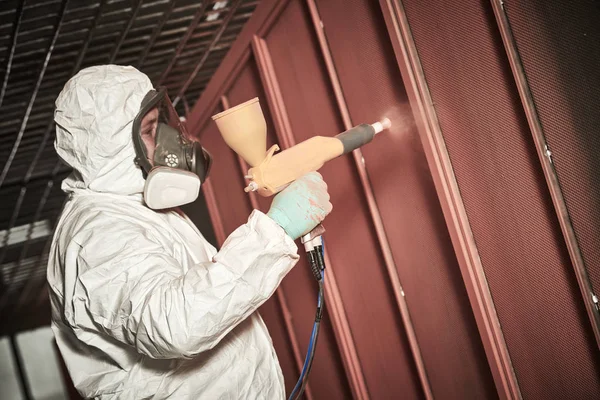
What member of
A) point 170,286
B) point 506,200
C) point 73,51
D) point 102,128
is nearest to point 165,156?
point 102,128

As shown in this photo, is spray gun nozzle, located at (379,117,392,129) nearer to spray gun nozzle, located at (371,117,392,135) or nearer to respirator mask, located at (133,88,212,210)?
spray gun nozzle, located at (371,117,392,135)

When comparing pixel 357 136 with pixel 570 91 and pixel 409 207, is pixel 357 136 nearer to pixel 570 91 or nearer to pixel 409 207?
pixel 409 207

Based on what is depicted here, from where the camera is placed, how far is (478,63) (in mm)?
1639

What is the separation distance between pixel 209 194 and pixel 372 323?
5.55ft

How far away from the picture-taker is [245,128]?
6.06ft

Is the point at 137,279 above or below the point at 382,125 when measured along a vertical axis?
below

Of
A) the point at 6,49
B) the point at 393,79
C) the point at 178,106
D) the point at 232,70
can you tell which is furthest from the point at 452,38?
the point at 178,106

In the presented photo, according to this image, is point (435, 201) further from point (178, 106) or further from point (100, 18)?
point (178, 106)

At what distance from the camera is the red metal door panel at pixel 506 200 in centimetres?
156

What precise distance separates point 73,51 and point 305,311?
208 centimetres

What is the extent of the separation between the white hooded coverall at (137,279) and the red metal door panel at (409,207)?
484 mm

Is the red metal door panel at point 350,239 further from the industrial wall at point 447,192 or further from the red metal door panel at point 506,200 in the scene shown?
the red metal door panel at point 506,200

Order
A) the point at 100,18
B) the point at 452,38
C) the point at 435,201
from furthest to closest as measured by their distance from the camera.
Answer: the point at 100,18, the point at 435,201, the point at 452,38

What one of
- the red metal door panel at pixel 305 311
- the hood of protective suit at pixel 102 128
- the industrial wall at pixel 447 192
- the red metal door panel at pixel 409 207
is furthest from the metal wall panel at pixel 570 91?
the red metal door panel at pixel 305 311
